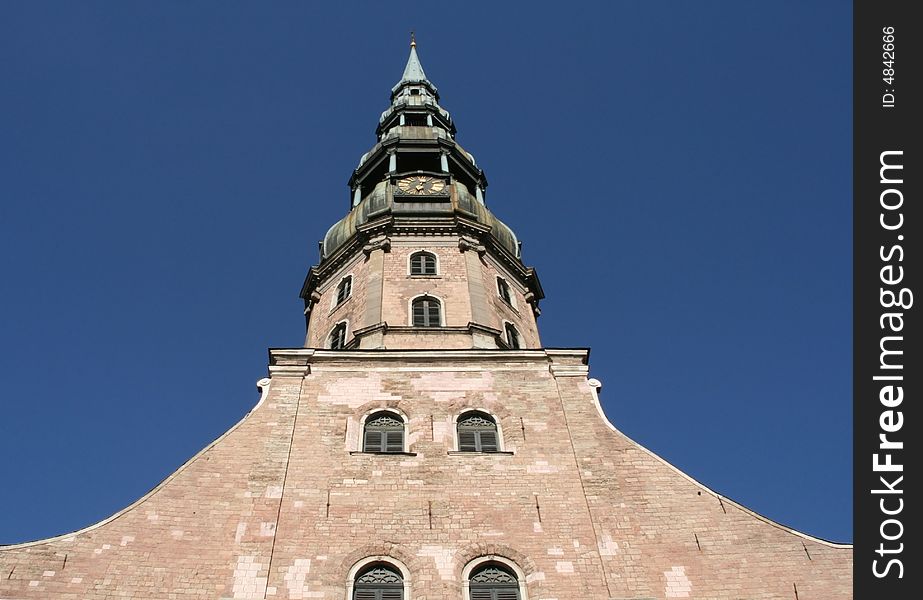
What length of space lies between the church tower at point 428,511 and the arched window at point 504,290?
158 inches

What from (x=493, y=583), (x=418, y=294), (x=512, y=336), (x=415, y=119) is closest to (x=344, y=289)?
(x=418, y=294)

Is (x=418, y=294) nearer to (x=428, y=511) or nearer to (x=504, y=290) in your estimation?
(x=504, y=290)

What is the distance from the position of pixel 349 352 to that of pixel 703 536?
8.98 metres

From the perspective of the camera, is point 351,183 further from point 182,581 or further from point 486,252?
point 182,581

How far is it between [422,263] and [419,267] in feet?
0.61

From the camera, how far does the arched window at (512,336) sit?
28781 millimetres

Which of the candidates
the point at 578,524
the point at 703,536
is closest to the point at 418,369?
the point at 578,524

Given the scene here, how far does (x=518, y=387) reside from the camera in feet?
76.2

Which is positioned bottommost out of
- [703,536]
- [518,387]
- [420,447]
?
[703,536]

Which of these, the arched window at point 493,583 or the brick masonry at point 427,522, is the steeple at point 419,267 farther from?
the arched window at point 493,583

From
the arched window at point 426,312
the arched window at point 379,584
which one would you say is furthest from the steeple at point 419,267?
the arched window at point 379,584

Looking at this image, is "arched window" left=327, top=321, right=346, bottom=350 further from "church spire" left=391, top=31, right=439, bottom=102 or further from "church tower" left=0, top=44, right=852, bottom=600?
"church spire" left=391, top=31, right=439, bottom=102

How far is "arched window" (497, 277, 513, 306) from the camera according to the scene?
30.4m

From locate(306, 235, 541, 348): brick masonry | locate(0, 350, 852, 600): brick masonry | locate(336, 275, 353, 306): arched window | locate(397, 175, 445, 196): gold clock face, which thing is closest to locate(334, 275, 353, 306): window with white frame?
locate(336, 275, 353, 306): arched window
